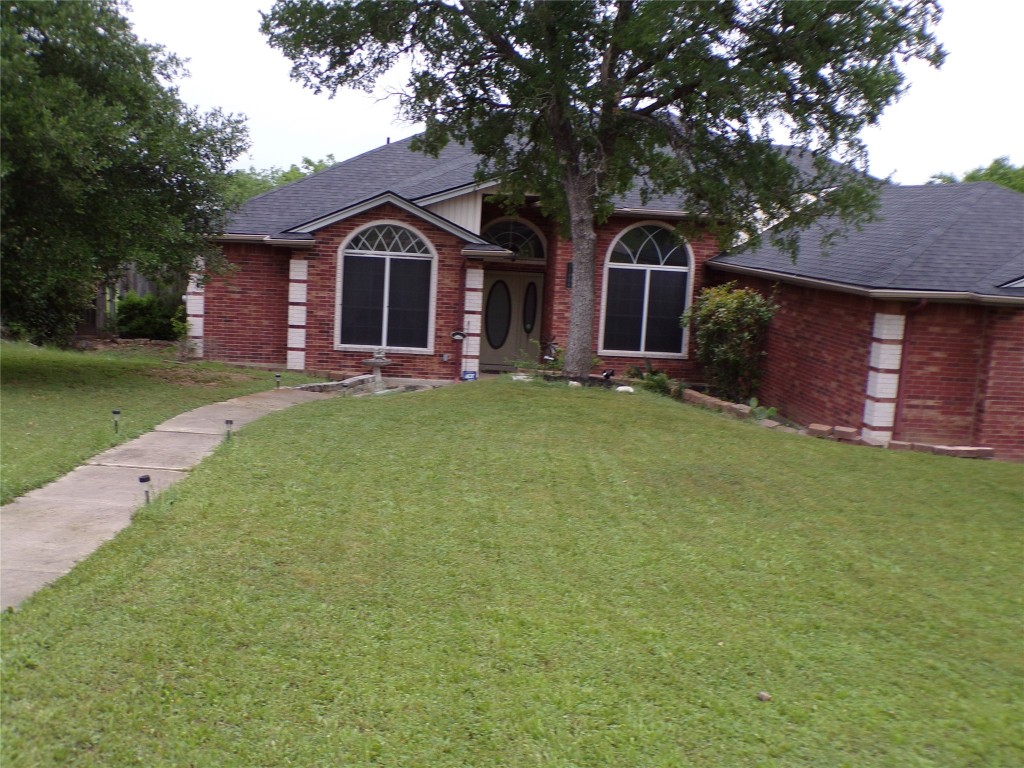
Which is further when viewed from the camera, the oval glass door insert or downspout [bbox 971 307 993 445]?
the oval glass door insert

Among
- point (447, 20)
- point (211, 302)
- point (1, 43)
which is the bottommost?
point (211, 302)

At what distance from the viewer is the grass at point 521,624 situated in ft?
15.8

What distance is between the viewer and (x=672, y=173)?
14.8 meters

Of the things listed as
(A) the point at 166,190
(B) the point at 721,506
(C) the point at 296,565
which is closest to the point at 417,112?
(A) the point at 166,190

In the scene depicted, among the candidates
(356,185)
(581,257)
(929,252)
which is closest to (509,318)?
(356,185)

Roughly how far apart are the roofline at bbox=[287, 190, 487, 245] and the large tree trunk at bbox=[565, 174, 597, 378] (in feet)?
11.9

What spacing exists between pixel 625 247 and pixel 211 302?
28.0ft

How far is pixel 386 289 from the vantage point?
1911cm

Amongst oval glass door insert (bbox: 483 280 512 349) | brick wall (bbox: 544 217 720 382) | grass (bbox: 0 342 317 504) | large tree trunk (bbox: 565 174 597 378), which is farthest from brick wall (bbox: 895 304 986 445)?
oval glass door insert (bbox: 483 280 512 349)

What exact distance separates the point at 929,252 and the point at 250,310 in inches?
496

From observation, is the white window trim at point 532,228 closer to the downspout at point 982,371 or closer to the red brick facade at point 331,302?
the red brick facade at point 331,302

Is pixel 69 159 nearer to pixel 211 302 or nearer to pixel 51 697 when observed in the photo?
pixel 211 302

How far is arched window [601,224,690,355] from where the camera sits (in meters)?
20.5

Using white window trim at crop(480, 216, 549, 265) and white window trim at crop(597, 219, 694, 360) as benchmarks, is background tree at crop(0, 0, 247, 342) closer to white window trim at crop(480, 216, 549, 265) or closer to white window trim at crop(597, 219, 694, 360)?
white window trim at crop(480, 216, 549, 265)
